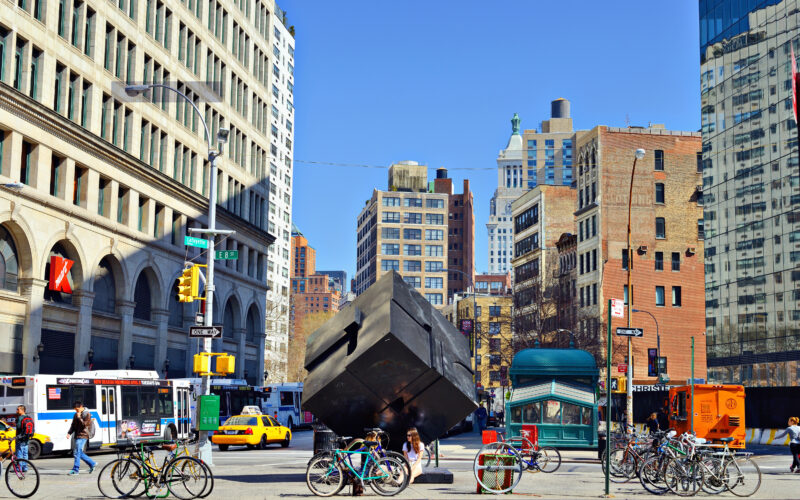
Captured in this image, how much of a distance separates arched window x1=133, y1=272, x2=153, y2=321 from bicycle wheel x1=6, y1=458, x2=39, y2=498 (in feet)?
125

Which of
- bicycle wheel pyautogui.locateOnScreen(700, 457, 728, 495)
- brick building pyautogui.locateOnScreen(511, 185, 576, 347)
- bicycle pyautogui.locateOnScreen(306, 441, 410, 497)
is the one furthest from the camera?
brick building pyautogui.locateOnScreen(511, 185, 576, 347)

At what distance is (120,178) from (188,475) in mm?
38229

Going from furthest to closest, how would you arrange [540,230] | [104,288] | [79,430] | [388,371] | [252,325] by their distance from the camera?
[540,230]
[252,325]
[104,288]
[79,430]
[388,371]

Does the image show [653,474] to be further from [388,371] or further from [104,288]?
[104,288]

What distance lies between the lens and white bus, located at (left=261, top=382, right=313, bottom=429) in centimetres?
5866

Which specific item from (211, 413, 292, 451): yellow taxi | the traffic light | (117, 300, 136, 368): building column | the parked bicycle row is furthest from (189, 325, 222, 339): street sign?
(117, 300, 136, 368): building column

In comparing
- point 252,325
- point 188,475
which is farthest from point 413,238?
point 188,475

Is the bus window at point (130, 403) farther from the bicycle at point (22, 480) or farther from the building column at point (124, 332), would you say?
the bicycle at point (22, 480)

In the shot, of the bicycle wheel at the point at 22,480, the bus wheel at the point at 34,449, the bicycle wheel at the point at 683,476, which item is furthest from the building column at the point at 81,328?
the bicycle wheel at the point at 683,476

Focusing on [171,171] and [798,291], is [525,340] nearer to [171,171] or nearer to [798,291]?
[798,291]

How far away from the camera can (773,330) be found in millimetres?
60344

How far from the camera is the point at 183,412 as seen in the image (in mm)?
42969

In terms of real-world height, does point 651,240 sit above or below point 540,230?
below

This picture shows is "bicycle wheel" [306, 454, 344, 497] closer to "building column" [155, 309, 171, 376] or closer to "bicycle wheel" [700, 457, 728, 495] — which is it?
"bicycle wheel" [700, 457, 728, 495]
